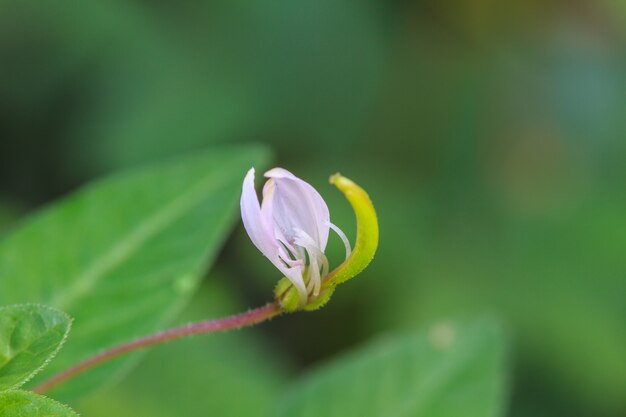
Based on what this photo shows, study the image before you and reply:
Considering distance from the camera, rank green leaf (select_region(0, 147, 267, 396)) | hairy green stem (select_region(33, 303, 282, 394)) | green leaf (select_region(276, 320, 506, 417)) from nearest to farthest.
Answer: hairy green stem (select_region(33, 303, 282, 394))
green leaf (select_region(0, 147, 267, 396))
green leaf (select_region(276, 320, 506, 417))

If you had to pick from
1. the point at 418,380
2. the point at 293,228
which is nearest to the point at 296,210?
the point at 293,228

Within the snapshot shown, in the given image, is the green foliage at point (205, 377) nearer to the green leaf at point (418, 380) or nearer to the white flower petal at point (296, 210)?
the green leaf at point (418, 380)

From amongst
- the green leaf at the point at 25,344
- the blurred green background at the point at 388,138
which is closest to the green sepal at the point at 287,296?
the green leaf at the point at 25,344

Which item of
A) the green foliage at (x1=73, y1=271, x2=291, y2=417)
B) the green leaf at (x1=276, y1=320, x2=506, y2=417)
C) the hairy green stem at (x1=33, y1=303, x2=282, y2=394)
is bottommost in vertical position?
the green foliage at (x1=73, y1=271, x2=291, y2=417)

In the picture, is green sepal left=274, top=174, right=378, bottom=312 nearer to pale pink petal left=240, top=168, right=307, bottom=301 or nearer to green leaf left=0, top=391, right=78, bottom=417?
pale pink petal left=240, top=168, right=307, bottom=301

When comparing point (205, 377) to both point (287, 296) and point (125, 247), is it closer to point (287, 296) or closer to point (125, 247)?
point (125, 247)

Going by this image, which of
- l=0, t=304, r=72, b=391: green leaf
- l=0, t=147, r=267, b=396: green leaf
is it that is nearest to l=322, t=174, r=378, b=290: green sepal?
l=0, t=304, r=72, b=391: green leaf

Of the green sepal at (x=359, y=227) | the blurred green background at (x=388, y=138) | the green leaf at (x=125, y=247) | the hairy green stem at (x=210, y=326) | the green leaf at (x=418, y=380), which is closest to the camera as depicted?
the green sepal at (x=359, y=227)
